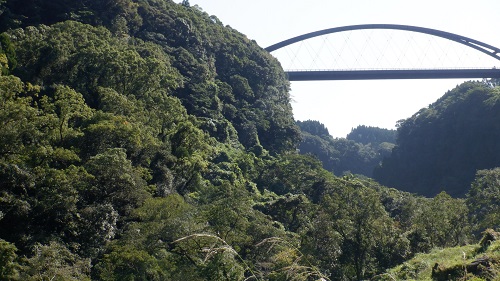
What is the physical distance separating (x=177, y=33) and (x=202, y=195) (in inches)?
1139

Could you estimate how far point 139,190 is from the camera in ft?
83.2

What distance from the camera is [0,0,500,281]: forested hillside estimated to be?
20.8 metres

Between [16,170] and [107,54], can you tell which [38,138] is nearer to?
[16,170]

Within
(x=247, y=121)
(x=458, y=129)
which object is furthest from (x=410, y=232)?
(x=458, y=129)

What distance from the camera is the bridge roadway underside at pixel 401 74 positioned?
74125 mm

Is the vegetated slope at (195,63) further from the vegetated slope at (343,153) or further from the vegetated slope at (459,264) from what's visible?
the vegetated slope at (343,153)

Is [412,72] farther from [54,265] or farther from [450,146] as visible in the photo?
[54,265]

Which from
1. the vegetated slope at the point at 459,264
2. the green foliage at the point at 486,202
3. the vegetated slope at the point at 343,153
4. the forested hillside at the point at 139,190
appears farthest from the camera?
the vegetated slope at the point at 343,153

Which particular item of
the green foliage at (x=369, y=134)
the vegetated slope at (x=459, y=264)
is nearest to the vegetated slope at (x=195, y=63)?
the vegetated slope at (x=459, y=264)

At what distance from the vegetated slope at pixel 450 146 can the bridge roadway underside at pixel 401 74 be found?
212 centimetres

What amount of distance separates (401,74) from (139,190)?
57497mm

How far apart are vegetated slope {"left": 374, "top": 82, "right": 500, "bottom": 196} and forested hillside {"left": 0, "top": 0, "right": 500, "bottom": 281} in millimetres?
27262

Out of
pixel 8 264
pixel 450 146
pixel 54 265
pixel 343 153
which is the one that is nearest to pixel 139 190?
pixel 54 265

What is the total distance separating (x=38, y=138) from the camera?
957 inches
